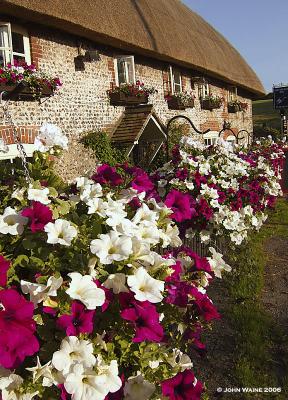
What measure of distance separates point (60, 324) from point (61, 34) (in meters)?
8.75

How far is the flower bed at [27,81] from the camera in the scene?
716 cm

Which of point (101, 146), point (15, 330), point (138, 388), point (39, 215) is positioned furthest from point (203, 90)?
point (15, 330)

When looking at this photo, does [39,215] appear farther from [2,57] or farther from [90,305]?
[2,57]

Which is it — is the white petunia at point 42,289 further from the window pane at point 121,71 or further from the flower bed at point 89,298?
the window pane at point 121,71

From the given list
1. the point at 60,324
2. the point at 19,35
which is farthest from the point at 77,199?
the point at 19,35

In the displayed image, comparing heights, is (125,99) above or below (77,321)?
above

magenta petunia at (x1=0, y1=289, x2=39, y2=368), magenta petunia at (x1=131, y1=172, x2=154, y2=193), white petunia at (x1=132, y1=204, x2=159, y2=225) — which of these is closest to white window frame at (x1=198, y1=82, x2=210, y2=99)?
magenta petunia at (x1=131, y1=172, x2=154, y2=193)

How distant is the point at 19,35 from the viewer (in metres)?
8.00

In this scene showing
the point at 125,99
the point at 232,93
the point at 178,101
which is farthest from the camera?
the point at 232,93

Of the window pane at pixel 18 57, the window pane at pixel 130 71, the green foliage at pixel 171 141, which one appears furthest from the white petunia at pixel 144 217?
the green foliage at pixel 171 141

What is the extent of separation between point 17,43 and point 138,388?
797cm

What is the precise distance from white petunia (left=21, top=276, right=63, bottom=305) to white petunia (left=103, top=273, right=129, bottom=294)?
0.20m

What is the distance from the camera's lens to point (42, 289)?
1.47 metres

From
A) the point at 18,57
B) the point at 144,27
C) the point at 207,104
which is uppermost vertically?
the point at 144,27
